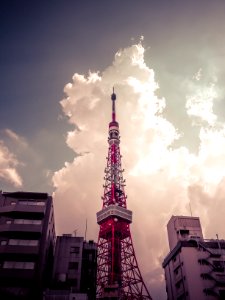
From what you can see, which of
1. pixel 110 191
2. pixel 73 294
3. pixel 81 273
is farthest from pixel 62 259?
pixel 110 191

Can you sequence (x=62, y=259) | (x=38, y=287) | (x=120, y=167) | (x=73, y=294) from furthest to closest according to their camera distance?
(x=120, y=167)
(x=62, y=259)
(x=73, y=294)
(x=38, y=287)

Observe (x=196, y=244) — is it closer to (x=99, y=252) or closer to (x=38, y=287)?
(x=99, y=252)

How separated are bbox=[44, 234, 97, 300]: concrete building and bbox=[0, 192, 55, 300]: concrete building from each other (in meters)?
3.67

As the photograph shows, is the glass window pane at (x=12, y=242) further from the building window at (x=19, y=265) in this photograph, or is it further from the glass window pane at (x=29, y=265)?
the glass window pane at (x=29, y=265)

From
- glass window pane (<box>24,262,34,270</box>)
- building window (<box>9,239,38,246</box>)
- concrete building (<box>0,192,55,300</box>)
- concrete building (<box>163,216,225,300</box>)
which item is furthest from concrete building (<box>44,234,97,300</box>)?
concrete building (<box>163,216,225,300</box>)

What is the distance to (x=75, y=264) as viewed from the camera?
53500 mm

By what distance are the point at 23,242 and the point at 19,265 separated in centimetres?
340

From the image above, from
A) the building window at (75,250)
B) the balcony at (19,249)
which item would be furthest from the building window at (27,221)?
the building window at (75,250)

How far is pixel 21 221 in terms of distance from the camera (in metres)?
44.6

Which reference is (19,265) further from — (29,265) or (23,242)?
(23,242)

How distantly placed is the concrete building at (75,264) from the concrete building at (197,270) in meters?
17.5

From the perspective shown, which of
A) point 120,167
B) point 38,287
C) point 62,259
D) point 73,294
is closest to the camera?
point 38,287

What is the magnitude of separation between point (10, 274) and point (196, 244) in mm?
36042

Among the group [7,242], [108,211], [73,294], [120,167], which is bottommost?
[73,294]
